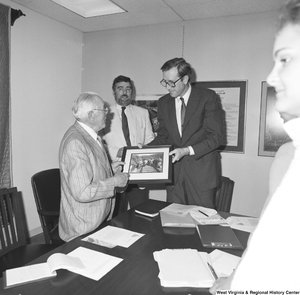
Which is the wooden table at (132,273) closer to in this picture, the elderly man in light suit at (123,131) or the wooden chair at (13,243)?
the wooden chair at (13,243)

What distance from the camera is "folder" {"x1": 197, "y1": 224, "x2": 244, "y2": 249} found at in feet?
4.93

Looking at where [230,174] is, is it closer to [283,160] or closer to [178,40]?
[178,40]

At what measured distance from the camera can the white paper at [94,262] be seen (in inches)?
46.9

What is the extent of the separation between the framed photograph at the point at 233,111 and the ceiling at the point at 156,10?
0.85 meters

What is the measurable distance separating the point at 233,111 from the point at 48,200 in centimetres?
244

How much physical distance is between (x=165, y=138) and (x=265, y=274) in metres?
2.38

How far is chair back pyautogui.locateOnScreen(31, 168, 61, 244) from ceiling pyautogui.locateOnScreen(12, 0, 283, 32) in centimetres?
209

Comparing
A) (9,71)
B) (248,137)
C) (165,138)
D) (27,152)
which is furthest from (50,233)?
(248,137)

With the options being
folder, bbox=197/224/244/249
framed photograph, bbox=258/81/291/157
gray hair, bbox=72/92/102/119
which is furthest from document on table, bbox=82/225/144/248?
framed photograph, bbox=258/81/291/157

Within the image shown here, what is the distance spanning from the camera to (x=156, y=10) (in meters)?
3.52

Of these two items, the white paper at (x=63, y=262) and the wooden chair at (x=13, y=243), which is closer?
the white paper at (x=63, y=262)

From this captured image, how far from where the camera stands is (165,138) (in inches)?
114

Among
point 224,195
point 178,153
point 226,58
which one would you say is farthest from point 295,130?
point 226,58

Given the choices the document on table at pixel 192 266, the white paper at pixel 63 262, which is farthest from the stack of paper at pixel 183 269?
the white paper at pixel 63 262
